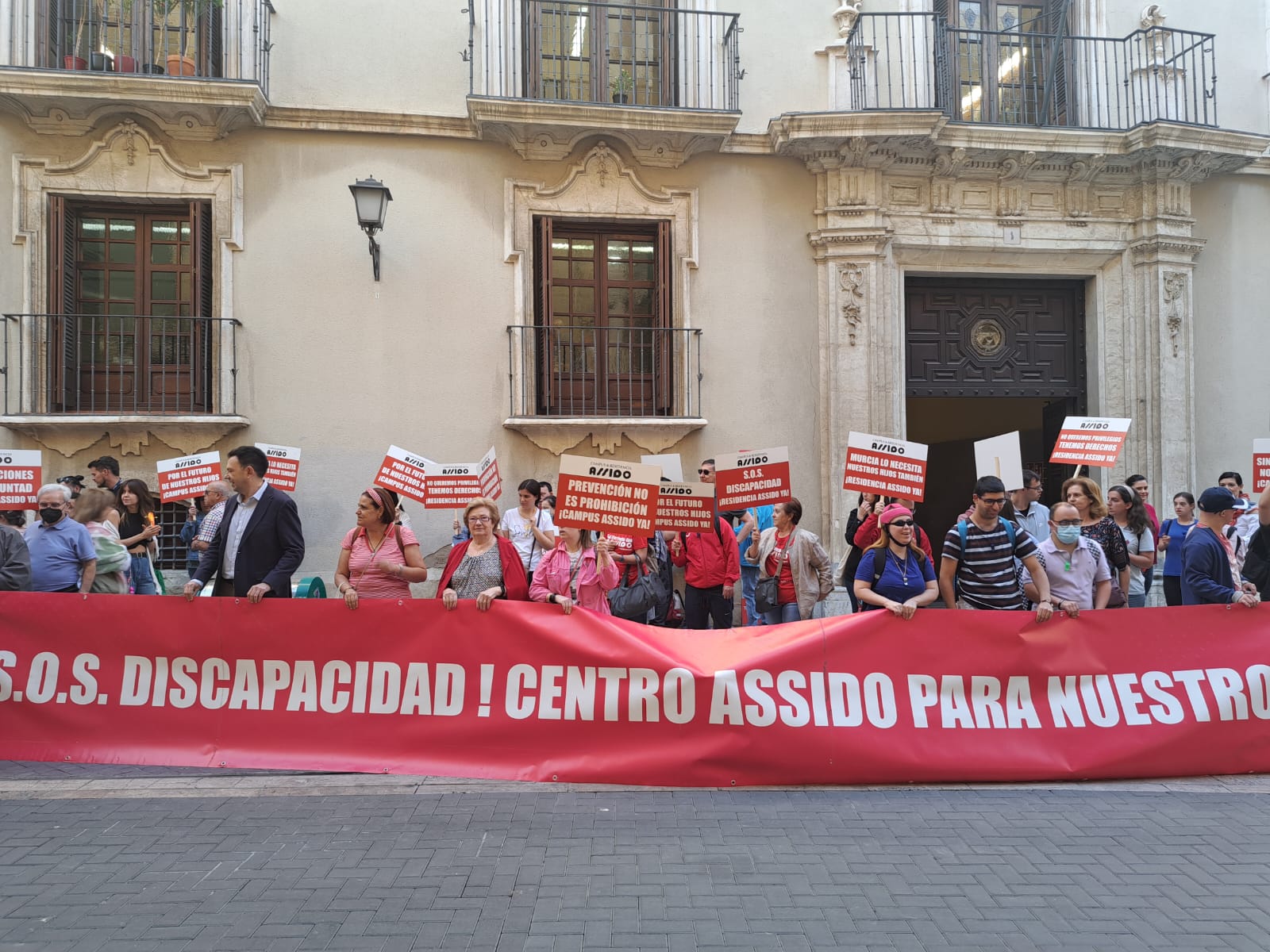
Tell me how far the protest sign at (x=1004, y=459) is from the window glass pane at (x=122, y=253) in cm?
921

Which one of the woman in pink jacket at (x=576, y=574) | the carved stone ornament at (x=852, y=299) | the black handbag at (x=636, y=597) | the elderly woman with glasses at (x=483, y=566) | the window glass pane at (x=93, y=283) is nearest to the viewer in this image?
the elderly woman with glasses at (x=483, y=566)

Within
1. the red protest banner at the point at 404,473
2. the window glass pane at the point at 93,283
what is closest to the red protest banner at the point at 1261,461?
the red protest banner at the point at 404,473

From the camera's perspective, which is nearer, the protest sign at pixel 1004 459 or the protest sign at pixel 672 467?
the protest sign at pixel 1004 459

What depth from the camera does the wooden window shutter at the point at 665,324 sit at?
11.5 metres

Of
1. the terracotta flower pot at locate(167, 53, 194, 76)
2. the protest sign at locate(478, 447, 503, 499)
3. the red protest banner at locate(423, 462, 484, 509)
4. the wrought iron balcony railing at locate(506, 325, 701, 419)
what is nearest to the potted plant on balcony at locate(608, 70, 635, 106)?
the wrought iron balcony railing at locate(506, 325, 701, 419)

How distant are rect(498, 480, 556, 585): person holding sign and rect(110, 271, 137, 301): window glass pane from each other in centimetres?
530

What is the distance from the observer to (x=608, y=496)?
646 centimetres

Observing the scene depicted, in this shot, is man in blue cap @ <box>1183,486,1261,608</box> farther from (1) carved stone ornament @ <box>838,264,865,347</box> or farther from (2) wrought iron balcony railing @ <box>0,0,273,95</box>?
(2) wrought iron balcony railing @ <box>0,0,273,95</box>

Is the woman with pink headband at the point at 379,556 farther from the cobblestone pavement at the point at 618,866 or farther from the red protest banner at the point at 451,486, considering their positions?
the red protest banner at the point at 451,486

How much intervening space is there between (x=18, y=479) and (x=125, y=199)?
4.20 meters

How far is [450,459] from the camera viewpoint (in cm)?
1100

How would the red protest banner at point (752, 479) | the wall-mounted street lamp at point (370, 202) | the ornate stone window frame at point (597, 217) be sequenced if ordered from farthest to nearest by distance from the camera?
1. the ornate stone window frame at point (597, 217)
2. the wall-mounted street lamp at point (370, 202)
3. the red protest banner at point (752, 479)

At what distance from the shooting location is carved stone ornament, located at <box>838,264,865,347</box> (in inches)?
450

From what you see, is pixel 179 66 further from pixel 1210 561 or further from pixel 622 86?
pixel 1210 561
